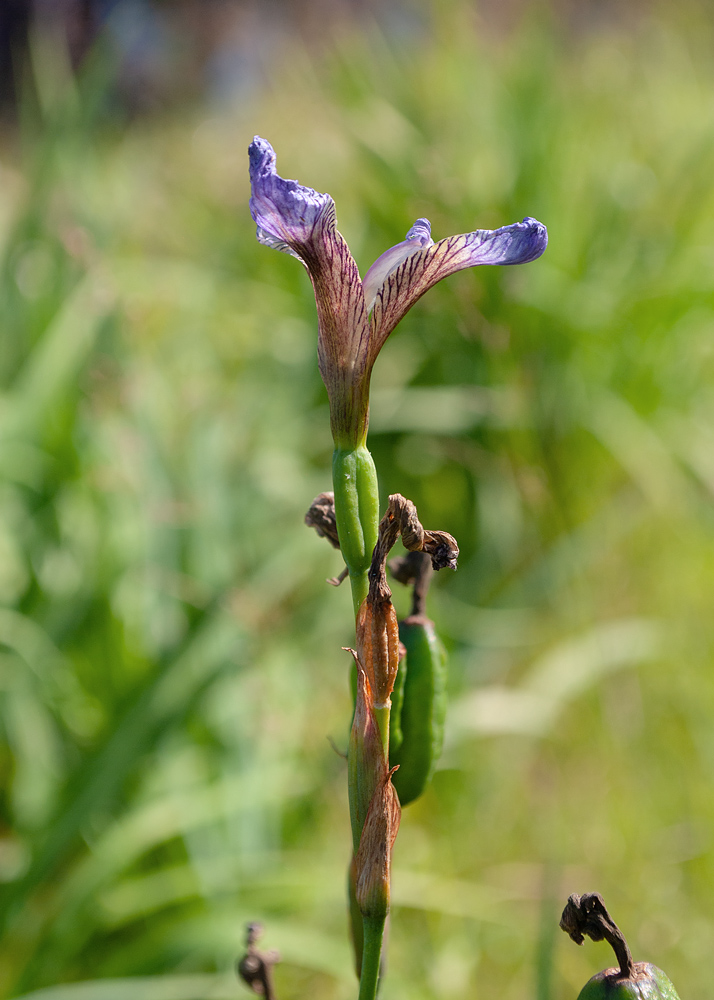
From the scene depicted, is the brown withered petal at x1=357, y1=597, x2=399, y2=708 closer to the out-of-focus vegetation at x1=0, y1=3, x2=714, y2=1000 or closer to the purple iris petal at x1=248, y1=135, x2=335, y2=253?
the purple iris petal at x1=248, y1=135, x2=335, y2=253

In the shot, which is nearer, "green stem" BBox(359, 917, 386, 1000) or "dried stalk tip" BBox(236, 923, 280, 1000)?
"green stem" BBox(359, 917, 386, 1000)

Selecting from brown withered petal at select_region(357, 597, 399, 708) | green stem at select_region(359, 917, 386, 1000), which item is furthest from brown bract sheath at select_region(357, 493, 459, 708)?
green stem at select_region(359, 917, 386, 1000)

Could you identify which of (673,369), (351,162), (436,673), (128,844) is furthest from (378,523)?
(351,162)

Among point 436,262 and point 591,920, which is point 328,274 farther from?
point 591,920

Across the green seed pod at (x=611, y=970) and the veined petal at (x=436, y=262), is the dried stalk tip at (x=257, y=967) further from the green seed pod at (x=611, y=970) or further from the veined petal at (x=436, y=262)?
the veined petal at (x=436, y=262)

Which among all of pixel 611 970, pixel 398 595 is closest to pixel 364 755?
pixel 611 970

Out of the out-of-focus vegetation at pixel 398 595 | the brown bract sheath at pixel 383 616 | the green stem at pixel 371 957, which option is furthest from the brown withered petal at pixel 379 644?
the out-of-focus vegetation at pixel 398 595
